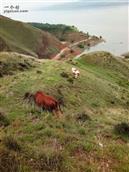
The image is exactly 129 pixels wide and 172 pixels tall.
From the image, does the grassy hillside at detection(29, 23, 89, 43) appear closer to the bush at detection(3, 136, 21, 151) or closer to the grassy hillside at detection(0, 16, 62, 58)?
the grassy hillside at detection(0, 16, 62, 58)

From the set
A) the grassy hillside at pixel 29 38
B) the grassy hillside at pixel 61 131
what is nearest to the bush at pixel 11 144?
the grassy hillside at pixel 61 131

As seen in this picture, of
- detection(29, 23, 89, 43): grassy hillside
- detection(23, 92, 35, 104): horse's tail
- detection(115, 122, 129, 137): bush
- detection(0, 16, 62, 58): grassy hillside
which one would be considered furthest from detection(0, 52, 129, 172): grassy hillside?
detection(29, 23, 89, 43): grassy hillside

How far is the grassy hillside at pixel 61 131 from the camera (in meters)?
12.2

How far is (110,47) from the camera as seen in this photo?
126 metres

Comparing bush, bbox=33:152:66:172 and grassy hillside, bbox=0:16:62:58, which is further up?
bush, bbox=33:152:66:172

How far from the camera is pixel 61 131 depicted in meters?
16.2

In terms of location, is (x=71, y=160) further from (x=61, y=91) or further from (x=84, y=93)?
(x=84, y=93)

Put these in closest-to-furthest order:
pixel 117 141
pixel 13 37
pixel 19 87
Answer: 1. pixel 117 141
2. pixel 19 87
3. pixel 13 37

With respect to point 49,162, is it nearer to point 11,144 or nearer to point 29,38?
point 11,144

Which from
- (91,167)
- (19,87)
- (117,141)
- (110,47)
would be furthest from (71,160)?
(110,47)

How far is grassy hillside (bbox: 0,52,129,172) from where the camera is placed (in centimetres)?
1224

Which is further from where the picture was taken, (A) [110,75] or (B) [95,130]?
(A) [110,75]

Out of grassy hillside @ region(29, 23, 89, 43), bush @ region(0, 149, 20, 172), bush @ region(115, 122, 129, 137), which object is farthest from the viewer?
grassy hillside @ region(29, 23, 89, 43)

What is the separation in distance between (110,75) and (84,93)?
1980 cm
